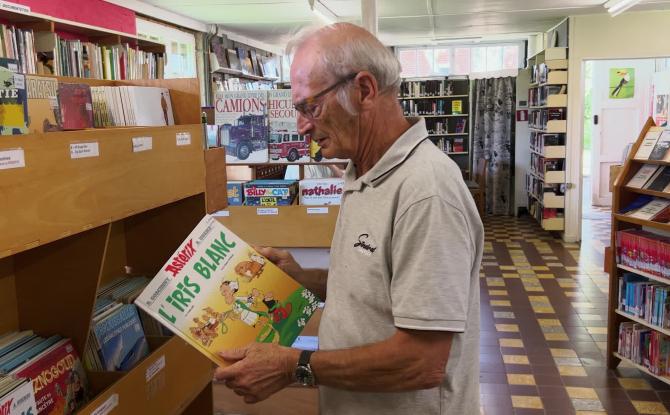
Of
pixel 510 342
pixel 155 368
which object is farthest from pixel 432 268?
pixel 510 342

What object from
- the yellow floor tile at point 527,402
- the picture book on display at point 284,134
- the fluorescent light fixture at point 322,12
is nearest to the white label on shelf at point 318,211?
the picture book on display at point 284,134

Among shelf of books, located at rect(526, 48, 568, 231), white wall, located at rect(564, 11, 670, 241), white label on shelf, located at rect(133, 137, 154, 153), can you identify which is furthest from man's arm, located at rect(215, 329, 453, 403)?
white wall, located at rect(564, 11, 670, 241)

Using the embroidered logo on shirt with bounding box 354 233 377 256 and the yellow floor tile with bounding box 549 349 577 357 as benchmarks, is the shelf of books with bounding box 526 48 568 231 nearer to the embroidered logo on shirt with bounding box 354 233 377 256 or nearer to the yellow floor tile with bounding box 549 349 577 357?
the yellow floor tile with bounding box 549 349 577 357

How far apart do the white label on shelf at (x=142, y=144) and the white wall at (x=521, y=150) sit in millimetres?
10008

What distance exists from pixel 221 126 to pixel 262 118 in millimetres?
272

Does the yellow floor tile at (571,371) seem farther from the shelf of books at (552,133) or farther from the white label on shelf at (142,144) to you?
the shelf of books at (552,133)

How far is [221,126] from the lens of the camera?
162 inches

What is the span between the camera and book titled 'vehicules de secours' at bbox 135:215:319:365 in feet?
5.23

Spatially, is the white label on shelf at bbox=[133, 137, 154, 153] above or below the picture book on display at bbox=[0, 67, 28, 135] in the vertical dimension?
below

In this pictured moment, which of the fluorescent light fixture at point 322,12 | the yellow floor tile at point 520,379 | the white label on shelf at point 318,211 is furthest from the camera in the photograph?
the fluorescent light fixture at point 322,12

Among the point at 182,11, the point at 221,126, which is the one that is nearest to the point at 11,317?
the point at 221,126

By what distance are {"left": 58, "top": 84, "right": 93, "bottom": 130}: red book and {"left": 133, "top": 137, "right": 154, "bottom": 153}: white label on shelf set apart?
0.21m

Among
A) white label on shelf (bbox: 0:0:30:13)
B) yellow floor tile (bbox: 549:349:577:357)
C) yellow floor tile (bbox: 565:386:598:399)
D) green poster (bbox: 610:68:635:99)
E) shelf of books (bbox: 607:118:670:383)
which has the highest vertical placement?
white label on shelf (bbox: 0:0:30:13)

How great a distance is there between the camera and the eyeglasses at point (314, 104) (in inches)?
56.0
